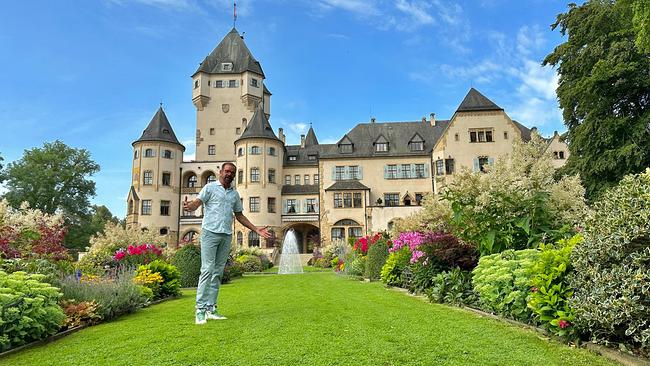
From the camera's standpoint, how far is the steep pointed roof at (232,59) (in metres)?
50.9

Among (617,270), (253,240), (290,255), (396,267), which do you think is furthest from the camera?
(253,240)

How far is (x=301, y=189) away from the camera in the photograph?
45.9 meters

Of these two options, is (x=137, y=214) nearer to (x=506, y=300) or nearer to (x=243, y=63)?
(x=243, y=63)

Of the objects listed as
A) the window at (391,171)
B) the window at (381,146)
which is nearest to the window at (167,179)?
the window at (381,146)

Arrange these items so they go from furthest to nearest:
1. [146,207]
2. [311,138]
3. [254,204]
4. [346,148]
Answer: [311,138] → [346,148] → [146,207] → [254,204]

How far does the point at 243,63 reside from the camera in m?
51.5

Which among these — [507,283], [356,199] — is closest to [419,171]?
[356,199]

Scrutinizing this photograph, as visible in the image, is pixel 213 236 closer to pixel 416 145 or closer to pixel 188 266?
pixel 188 266

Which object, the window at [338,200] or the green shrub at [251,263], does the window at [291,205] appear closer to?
the window at [338,200]

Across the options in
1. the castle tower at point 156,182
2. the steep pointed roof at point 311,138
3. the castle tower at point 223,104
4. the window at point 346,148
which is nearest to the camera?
the castle tower at point 156,182

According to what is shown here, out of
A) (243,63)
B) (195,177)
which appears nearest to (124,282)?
(195,177)

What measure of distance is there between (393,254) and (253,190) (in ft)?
106

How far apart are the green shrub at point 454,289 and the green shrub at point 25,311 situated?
19.9 ft

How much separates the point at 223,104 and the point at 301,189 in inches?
567
